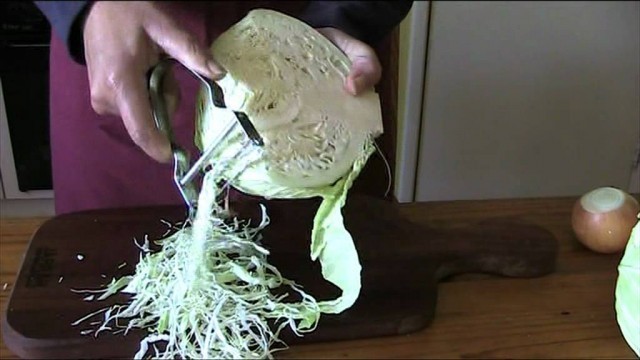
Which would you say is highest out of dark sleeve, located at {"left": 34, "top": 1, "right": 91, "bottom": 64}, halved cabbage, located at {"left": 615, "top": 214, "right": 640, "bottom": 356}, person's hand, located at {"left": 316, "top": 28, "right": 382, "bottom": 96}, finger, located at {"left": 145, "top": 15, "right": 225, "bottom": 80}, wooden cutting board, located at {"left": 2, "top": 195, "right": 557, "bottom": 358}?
dark sleeve, located at {"left": 34, "top": 1, "right": 91, "bottom": 64}

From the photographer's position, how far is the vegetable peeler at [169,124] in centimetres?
63

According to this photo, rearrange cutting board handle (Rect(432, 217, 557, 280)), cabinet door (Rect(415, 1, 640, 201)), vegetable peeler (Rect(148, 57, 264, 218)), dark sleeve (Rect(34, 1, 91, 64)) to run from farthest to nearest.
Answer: cabinet door (Rect(415, 1, 640, 201)) → cutting board handle (Rect(432, 217, 557, 280)) → vegetable peeler (Rect(148, 57, 264, 218)) → dark sleeve (Rect(34, 1, 91, 64))

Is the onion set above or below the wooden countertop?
above

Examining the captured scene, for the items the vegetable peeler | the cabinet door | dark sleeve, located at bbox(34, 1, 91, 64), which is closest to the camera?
dark sleeve, located at bbox(34, 1, 91, 64)

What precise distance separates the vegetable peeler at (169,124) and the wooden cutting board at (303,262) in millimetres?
102

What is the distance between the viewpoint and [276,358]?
665 millimetres

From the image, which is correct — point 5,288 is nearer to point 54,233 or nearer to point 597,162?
point 54,233

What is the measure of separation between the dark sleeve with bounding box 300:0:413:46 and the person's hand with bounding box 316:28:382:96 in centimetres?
4

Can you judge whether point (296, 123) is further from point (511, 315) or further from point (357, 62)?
point (511, 315)

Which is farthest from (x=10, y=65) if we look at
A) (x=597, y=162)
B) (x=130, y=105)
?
(x=597, y=162)

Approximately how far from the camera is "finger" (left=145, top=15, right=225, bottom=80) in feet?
2.05

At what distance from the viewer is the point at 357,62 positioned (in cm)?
71

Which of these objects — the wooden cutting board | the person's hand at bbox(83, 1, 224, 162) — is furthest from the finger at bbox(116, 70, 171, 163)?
the wooden cutting board

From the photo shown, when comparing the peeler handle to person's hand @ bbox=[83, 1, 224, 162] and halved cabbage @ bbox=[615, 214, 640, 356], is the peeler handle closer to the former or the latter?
person's hand @ bbox=[83, 1, 224, 162]
